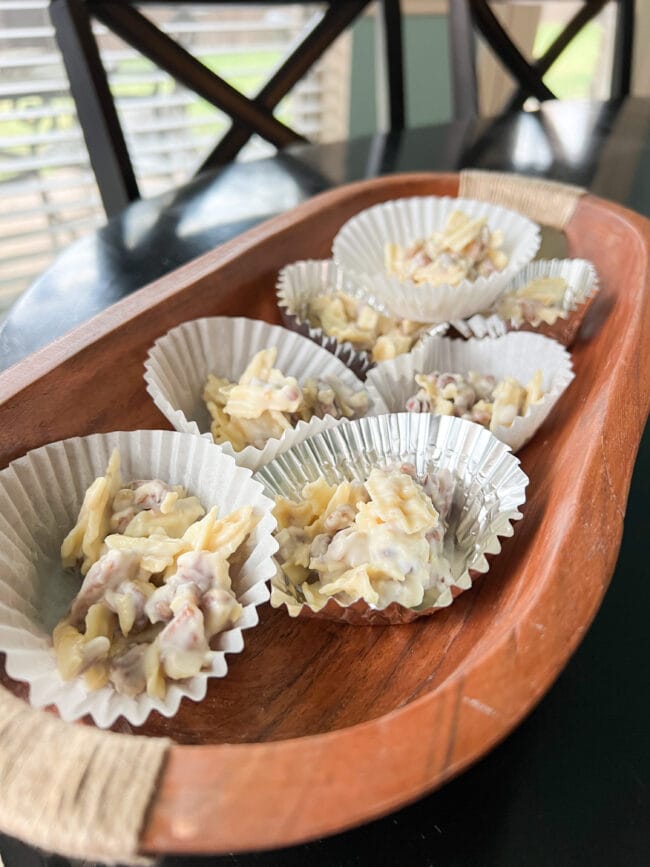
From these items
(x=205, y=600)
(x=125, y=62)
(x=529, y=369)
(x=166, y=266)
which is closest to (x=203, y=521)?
(x=205, y=600)

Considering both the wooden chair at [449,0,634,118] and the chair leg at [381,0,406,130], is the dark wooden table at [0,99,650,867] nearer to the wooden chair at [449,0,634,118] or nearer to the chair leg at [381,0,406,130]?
the chair leg at [381,0,406,130]

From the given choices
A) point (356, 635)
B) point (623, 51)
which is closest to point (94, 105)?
point (356, 635)

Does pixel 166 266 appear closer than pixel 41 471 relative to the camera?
No

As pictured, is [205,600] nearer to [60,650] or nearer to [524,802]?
[60,650]

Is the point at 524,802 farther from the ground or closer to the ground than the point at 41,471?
closer to the ground

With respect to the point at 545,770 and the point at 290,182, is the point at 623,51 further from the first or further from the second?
the point at 545,770
